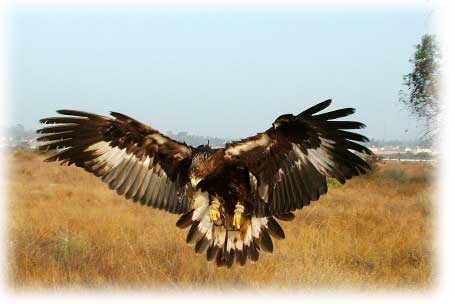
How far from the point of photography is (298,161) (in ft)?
18.8

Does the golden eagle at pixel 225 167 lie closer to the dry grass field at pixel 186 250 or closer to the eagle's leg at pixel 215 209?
the eagle's leg at pixel 215 209

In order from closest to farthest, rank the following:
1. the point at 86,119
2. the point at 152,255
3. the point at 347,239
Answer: the point at 86,119, the point at 152,255, the point at 347,239

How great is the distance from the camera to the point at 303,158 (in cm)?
574

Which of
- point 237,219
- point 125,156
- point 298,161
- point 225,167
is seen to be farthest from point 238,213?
point 125,156

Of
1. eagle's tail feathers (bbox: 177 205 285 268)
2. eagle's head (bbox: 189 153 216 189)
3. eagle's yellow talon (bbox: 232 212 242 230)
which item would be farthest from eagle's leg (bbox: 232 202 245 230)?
eagle's head (bbox: 189 153 216 189)

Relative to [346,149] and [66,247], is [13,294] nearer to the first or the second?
[66,247]

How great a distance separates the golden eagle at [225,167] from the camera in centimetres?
545

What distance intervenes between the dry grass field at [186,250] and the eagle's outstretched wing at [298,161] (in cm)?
129

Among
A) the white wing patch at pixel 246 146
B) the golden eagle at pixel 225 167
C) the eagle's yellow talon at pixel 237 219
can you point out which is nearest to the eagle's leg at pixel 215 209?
the golden eagle at pixel 225 167

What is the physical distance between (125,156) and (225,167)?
1389mm

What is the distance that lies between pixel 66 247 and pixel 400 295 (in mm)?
4463

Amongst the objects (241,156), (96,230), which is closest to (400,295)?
(241,156)

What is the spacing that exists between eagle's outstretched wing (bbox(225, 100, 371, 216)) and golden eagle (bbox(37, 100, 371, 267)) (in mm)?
10

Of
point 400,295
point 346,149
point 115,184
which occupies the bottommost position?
point 400,295
